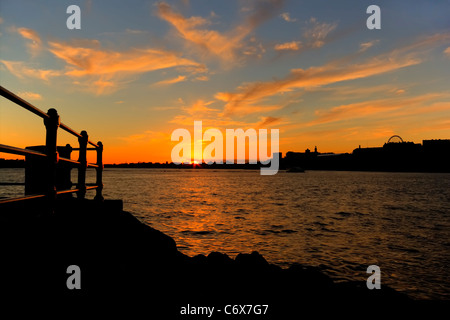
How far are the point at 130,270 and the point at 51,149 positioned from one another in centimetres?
246

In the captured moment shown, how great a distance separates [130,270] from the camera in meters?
5.39

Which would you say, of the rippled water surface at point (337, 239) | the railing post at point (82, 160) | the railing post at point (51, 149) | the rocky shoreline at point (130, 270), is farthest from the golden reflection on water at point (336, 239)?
the railing post at point (51, 149)

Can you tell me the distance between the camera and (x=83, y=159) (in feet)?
20.6

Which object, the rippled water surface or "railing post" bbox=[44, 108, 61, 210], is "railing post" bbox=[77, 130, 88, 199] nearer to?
"railing post" bbox=[44, 108, 61, 210]

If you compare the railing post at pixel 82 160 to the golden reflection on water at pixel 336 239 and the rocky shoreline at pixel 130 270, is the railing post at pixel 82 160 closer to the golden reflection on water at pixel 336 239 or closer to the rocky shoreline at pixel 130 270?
the rocky shoreline at pixel 130 270

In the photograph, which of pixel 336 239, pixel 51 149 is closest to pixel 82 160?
pixel 51 149

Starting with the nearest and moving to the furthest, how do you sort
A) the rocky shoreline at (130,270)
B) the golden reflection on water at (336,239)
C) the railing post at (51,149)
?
1. the rocky shoreline at (130,270)
2. the railing post at (51,149)
3. the golden reflection on water at (336,239)

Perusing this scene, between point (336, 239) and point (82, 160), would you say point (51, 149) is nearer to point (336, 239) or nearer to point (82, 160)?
point (82, 160)

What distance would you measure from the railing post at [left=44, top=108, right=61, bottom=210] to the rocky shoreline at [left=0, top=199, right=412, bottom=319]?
30 centimetres

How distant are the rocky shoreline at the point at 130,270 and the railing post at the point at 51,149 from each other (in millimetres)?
297

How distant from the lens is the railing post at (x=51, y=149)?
416cm
